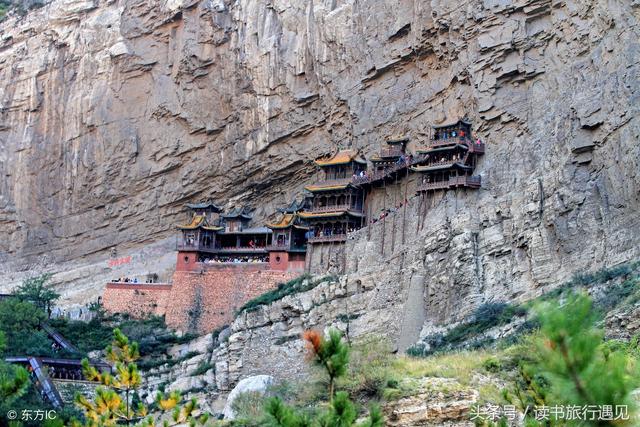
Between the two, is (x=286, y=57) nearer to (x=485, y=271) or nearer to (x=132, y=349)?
(x=485, y=271)

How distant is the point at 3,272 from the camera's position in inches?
1939

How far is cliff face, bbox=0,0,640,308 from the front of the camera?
1180 inches

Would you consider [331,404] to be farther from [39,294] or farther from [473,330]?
[39,294]

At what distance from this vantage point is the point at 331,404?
10.5 meters

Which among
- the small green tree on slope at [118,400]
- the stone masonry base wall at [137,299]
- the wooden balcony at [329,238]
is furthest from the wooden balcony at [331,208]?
the small green tree on slope at [118,400]

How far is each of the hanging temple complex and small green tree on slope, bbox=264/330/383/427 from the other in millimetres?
24540

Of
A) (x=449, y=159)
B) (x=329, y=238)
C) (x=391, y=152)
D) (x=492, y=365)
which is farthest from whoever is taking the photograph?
(x=391, y=152)

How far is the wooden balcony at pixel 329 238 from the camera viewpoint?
37.4m

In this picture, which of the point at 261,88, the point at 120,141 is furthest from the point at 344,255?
the point at 120,141

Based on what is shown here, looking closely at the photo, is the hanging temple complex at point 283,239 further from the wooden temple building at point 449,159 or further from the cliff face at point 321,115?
the cliff face at point 321,115

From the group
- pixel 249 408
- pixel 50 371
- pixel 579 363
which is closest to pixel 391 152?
pixel 50 371

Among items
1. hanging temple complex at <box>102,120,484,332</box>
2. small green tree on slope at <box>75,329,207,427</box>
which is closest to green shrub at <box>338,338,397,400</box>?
small green tree on slope at <box>75,329,207,427</box>

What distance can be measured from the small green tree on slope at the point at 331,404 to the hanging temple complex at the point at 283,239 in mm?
24540

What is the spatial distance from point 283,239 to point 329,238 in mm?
2789
